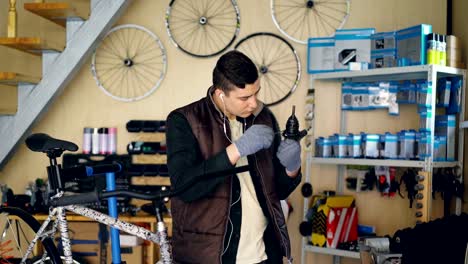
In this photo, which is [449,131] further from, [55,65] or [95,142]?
[55,65]

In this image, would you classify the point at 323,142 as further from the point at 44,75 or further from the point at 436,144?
the point at 44,75

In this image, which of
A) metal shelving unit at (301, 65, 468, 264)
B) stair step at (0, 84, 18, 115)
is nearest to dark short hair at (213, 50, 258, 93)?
metal shelving unit at (301, 65, 468, 264)

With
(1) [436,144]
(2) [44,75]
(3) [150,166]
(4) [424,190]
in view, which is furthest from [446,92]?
(2) [44,75]

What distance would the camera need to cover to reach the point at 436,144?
163 inches

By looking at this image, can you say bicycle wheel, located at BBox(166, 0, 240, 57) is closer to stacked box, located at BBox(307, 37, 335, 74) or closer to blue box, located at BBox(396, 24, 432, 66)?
stacked box, located at BBox(307, 37, 335, 74)

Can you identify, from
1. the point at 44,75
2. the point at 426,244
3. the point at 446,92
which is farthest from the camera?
the point at 44,75

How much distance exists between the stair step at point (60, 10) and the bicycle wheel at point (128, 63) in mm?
363

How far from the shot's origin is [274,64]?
197 inches

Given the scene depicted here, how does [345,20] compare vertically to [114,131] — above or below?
above

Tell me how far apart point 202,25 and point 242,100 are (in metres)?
2.86

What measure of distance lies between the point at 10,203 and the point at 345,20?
2764 mm

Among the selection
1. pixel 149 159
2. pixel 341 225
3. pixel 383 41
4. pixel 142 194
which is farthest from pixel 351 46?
pixel 142 194

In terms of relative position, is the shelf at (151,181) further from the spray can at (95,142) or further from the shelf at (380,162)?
the shelf at (380,162)

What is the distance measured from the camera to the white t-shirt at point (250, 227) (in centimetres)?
232
